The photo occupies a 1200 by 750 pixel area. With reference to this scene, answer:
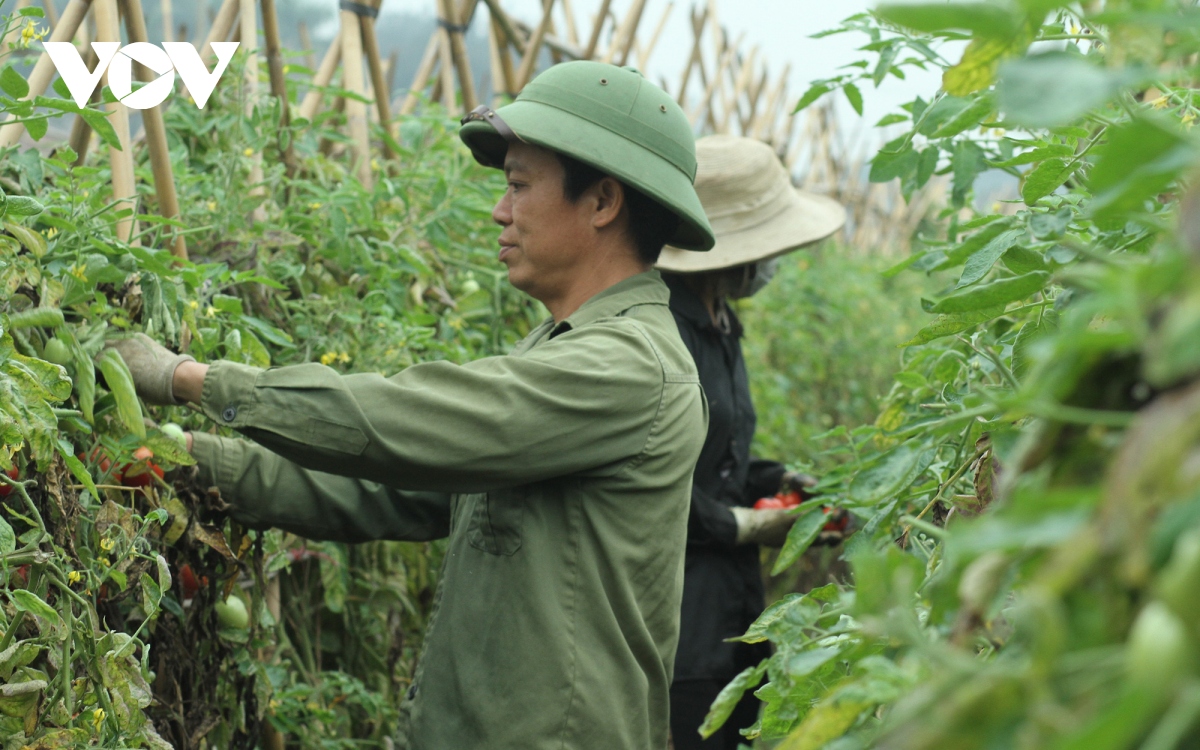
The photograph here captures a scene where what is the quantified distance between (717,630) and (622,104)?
1.15 m

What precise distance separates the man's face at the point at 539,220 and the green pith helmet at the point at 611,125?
0.13 feet

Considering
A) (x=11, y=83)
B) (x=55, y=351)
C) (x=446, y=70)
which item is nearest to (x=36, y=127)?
(x=11, y=83)

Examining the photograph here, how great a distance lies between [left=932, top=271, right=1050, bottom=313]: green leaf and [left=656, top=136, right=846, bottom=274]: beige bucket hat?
158 centimetres

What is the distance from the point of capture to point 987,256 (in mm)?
1030

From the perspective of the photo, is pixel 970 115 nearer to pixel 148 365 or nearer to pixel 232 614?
pixel 148 365

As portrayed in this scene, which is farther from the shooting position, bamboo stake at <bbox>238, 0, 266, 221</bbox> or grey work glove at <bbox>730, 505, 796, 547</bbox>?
grey work glove at <bbox>730, 505, 796, 547</bbox>

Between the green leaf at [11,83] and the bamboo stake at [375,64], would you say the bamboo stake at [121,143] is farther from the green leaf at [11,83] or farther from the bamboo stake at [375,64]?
the bamboo stake at [375,64]

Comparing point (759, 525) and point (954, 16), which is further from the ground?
point (954, 16)

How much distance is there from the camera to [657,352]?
1.56 m

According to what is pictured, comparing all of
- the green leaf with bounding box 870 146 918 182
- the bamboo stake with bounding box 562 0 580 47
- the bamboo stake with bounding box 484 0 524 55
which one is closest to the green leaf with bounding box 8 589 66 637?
the green leaf with bounding box 870 146 918 182

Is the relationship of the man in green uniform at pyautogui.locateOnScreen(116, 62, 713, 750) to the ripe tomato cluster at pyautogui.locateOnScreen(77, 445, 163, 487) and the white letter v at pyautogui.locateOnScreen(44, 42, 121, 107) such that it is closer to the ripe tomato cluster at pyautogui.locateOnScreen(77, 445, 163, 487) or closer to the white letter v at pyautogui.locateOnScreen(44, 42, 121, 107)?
the ripe tomato cluster at pyautogui.locateOnScreen(77, 445, 163, 487)

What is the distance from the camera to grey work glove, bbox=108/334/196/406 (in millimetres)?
1406

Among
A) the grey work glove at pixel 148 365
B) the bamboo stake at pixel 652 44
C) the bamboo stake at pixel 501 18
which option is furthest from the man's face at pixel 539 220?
the bamboo stake at pixel 652 44

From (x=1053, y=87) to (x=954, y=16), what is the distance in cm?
5
